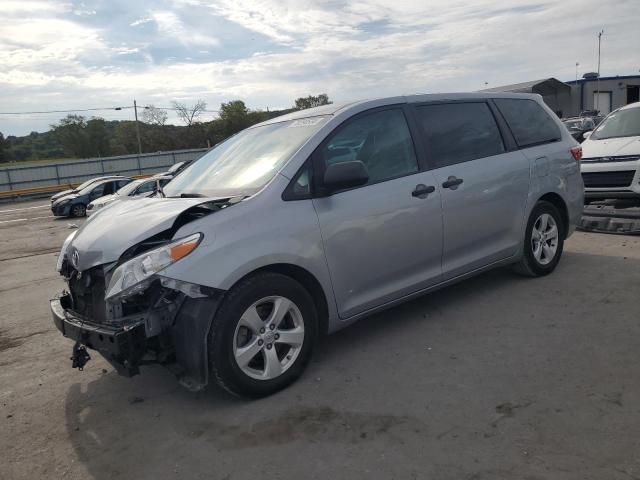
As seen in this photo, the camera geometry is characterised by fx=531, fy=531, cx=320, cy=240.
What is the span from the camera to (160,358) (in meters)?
3.25

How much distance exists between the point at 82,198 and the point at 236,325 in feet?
62.1

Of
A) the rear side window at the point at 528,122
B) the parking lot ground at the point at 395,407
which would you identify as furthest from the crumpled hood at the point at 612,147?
the parking lot ground at the point at 395,407

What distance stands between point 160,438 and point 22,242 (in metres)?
12.6

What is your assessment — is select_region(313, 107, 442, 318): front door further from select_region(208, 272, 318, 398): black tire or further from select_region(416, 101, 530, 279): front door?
select_region(208, 272, 318, 398): black tire

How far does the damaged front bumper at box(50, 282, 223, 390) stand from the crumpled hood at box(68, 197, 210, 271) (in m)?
0.43

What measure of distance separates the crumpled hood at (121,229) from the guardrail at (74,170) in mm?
33496

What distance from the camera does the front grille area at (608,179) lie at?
774cm

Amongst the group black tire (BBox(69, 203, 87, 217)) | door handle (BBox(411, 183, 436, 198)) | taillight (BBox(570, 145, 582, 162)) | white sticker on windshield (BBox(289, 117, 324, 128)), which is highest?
white sticker on windshield (BBox(289, 117, 324, 128))

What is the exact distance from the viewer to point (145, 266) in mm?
3193

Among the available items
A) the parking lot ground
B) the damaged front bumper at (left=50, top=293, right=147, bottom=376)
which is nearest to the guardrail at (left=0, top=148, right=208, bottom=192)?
the parking lot ground

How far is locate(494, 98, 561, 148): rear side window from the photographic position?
17.3 ft

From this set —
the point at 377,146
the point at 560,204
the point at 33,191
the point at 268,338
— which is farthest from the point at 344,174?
the point at 33,191

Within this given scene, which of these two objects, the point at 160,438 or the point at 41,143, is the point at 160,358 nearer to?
the point at 160,438

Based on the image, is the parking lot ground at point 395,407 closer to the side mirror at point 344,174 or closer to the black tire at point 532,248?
the black tire at point 532,248
